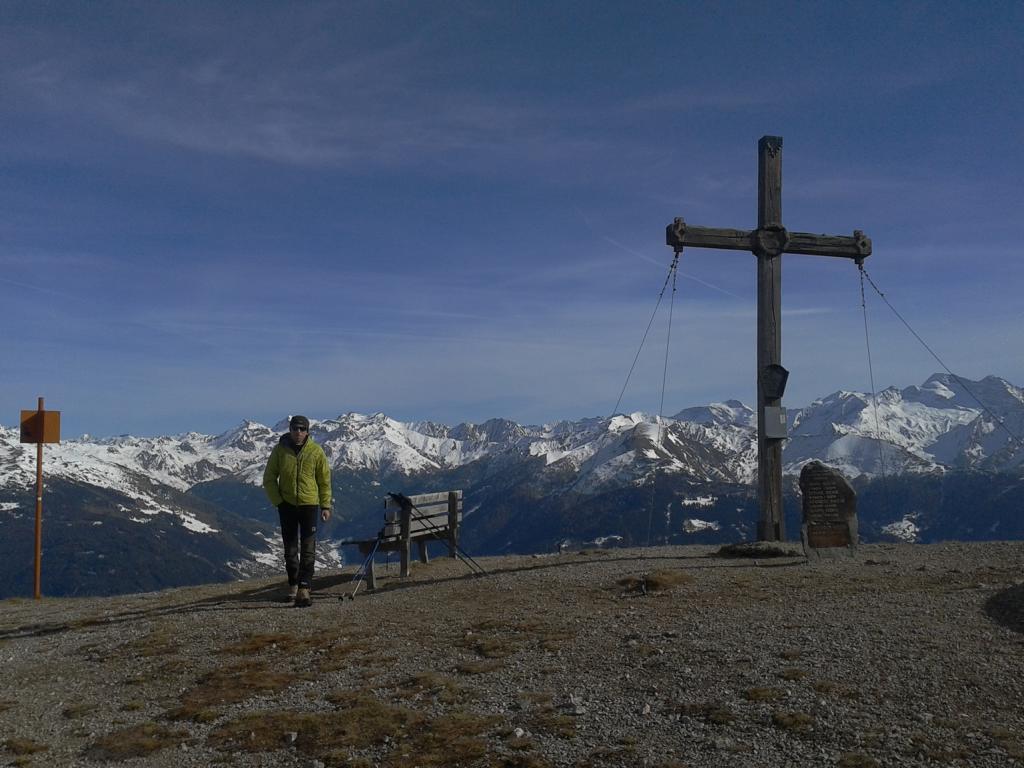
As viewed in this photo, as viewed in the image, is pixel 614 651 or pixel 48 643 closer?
pixel 614 651

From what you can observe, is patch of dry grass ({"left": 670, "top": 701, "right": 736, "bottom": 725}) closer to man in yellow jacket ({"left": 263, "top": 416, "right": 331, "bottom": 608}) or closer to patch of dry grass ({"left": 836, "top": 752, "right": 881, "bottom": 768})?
patch of dry grass ({"left": 836, "top": 752, "right": 881, "bottom": 768})

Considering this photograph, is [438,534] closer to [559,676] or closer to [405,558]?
[405,558]

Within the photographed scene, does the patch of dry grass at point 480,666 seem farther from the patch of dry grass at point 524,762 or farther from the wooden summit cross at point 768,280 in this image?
the wooden summit cross at point 768,280

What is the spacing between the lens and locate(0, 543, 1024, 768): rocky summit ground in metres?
7.82

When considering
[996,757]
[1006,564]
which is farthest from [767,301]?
[996,757]

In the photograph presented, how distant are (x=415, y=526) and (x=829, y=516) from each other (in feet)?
30.9

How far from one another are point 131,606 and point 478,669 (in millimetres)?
10498

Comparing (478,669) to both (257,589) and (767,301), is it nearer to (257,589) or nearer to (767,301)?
(257,589)

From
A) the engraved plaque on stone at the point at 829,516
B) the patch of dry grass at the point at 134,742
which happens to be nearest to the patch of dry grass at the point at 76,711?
the patch of dry grass at the point at 134,742

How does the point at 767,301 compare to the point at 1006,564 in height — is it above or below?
above

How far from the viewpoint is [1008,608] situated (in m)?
11.4

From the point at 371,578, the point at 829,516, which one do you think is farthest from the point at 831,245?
the point at 371,578

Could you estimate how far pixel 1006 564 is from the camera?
15.7 m

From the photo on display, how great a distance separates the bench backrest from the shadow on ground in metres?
11.4
